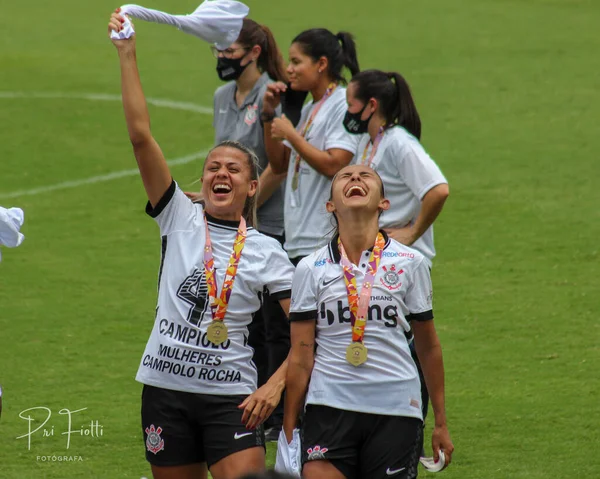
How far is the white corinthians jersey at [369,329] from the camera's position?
4789mm

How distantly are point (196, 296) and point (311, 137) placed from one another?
8.00 feet

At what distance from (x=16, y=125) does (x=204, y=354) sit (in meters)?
10.8

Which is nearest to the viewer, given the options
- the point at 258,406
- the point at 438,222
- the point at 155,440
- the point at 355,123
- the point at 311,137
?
the point at 258,406

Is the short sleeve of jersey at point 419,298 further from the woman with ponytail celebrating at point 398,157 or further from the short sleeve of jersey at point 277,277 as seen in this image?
the woman with ponytail celebrating at point 398,157

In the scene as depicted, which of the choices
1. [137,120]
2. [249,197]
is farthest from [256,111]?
[137,120]

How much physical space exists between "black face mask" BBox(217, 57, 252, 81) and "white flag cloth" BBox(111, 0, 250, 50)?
7.86 feet

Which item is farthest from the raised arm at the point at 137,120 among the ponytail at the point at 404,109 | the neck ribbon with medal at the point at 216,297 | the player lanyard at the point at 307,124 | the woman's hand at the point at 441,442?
the player lanyard at the point at 307,124

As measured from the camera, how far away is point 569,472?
6516 mm

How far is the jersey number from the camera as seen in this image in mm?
4840

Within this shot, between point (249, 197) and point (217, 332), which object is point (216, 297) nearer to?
point (217, 332)

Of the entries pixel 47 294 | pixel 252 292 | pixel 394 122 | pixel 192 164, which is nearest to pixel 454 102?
pixel 192 164

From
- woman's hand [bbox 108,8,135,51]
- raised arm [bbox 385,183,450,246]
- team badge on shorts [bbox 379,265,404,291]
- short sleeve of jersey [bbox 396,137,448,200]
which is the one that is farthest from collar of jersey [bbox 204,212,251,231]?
short sleeve of jersey [bbox 396,137,448,200]

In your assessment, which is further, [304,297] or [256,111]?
[256,111]

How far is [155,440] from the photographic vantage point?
4.82 m
